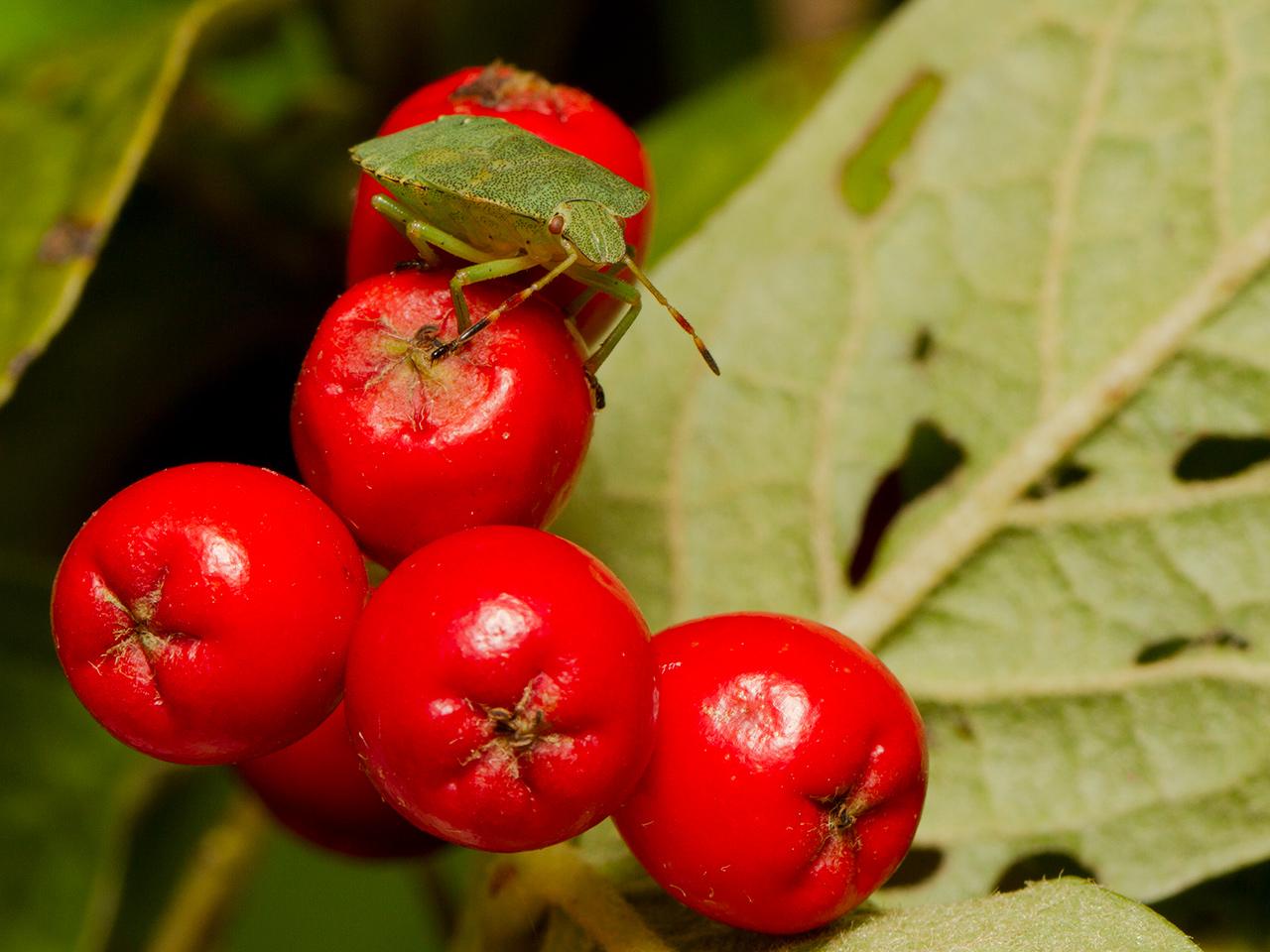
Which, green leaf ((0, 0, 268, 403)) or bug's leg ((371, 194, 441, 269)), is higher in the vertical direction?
bug's leg ((371, 194, 441, 269))

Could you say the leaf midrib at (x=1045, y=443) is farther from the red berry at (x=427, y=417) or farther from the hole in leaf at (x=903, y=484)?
the red berry at (x=427, y=417)

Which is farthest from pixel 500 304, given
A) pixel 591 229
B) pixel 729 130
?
pixel 729 130

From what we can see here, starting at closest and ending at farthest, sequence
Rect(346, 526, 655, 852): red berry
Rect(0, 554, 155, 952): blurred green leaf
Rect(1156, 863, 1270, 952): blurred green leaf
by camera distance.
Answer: Rect(346, 526, 655, 852): red berry, Rect(1156, 863, 1270, 952): blurred green leaf, Rect(0, 554, 155, 952): blurred green leaf

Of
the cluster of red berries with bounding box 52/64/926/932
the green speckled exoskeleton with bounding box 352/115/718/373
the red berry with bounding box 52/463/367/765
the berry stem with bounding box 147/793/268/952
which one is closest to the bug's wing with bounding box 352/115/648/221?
the green speckled exoskeleton with bounding box 352/115/718/373

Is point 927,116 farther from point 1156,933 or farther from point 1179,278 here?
point 1156,933

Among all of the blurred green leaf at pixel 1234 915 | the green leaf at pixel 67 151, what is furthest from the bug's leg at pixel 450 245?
the blurred green leaf at pixel 1234 915

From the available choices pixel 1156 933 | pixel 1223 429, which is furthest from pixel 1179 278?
pixel 1156 933

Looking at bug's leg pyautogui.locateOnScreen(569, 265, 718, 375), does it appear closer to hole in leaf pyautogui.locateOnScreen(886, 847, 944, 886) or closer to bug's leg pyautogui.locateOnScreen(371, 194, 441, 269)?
bug's leg pyautogui.locateOnScreen(371, 194, 441, 269)
